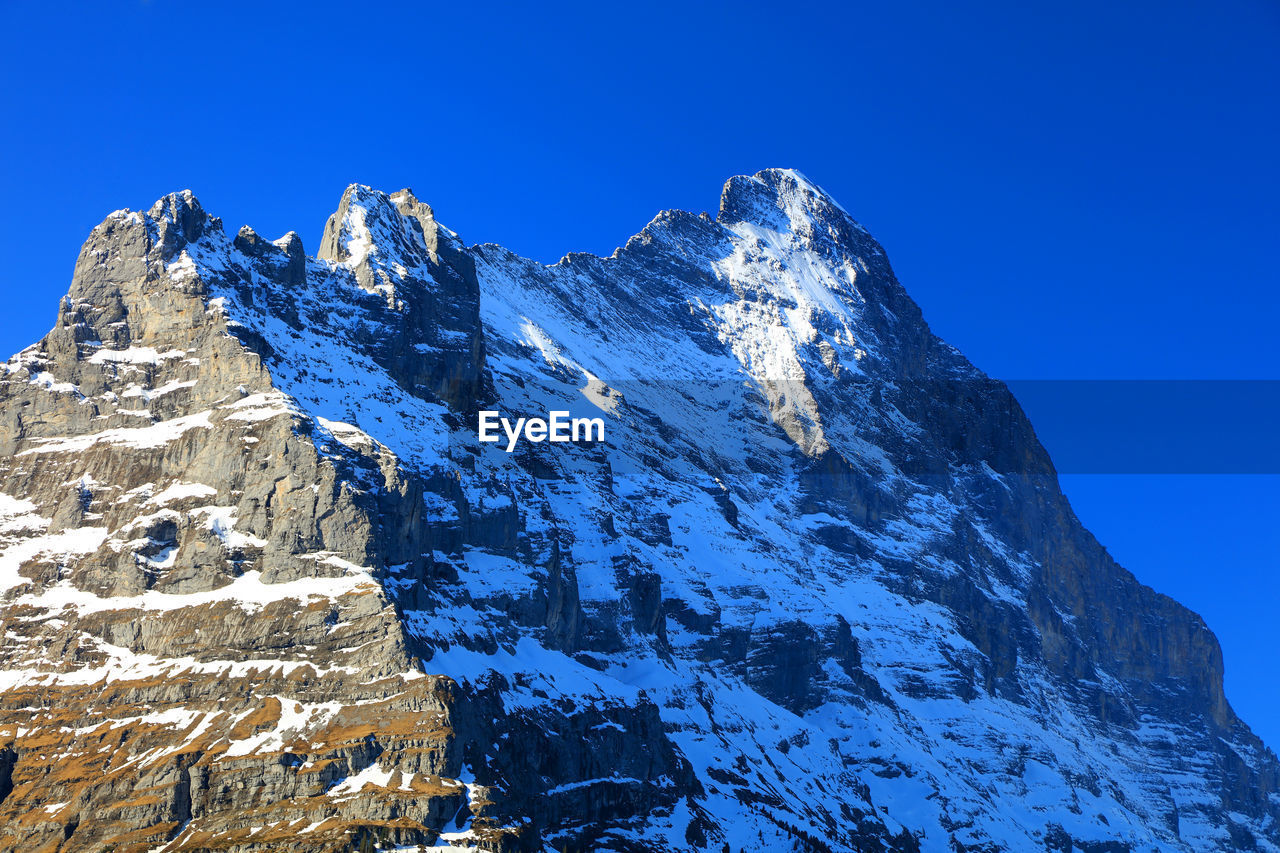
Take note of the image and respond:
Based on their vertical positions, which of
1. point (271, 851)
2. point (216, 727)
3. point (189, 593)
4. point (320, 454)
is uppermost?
point (320, 454)

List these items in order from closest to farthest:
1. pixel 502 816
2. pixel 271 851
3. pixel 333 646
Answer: pixel 271 851, pixel 502 816, pixel 333 646

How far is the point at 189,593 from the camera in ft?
634

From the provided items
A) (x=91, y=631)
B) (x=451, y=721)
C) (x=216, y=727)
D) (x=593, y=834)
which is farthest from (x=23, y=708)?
(x=593, y=834)

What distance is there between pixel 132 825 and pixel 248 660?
2440 cm

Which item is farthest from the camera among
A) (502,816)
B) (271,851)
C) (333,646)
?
(333,646)

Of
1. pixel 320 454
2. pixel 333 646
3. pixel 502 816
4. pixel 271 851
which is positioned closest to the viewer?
pixel 271 851

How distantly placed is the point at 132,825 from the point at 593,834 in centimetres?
5268

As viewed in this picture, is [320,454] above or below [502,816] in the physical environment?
above

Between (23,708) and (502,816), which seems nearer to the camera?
(502,816)

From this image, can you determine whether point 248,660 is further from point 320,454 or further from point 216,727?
point 320,454

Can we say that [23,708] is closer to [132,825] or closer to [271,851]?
[132,825]

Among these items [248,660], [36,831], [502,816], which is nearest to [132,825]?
[36,831]

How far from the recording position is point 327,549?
634 ft

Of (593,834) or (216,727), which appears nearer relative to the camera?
(216,727)
